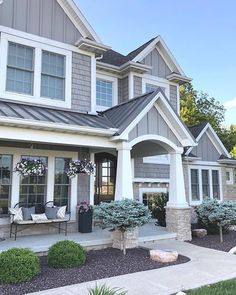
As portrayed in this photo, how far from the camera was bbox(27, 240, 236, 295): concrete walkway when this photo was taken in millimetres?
5438

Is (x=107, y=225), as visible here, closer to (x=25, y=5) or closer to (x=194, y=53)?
(x=25, y=5)

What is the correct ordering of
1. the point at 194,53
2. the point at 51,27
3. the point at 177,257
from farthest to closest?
1. the point at 194,53
2. the point at 51,27
3. the point at 177,257

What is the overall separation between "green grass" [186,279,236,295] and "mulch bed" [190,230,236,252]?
10.3ft

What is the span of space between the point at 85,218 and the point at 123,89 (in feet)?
20.3

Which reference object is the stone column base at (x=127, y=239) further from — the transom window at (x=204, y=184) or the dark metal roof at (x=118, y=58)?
the dark metal roof at (x=118, y=58)

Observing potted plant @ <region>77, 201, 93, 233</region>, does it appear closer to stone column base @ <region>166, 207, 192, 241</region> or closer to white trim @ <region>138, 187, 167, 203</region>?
stone column base @ <region>166, 207, 192, 241</region>

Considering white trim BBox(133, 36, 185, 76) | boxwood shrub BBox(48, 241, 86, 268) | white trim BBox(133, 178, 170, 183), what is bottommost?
boxwood shrub BBox(48, 241, 86, 268)

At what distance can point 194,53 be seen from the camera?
22.5m

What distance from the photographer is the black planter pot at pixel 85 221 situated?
9789 mm

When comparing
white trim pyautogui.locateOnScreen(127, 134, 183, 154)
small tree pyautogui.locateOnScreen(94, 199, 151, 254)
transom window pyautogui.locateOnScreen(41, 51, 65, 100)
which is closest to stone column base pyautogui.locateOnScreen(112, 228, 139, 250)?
small tree pyautogui.locateOnScreen(94, 199, 151, 254)

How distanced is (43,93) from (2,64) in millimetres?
1452

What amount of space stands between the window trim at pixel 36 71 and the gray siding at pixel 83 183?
63.1 inches

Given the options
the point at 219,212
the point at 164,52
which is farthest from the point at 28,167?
the point at 164,52

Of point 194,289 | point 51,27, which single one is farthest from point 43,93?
point 194,289
